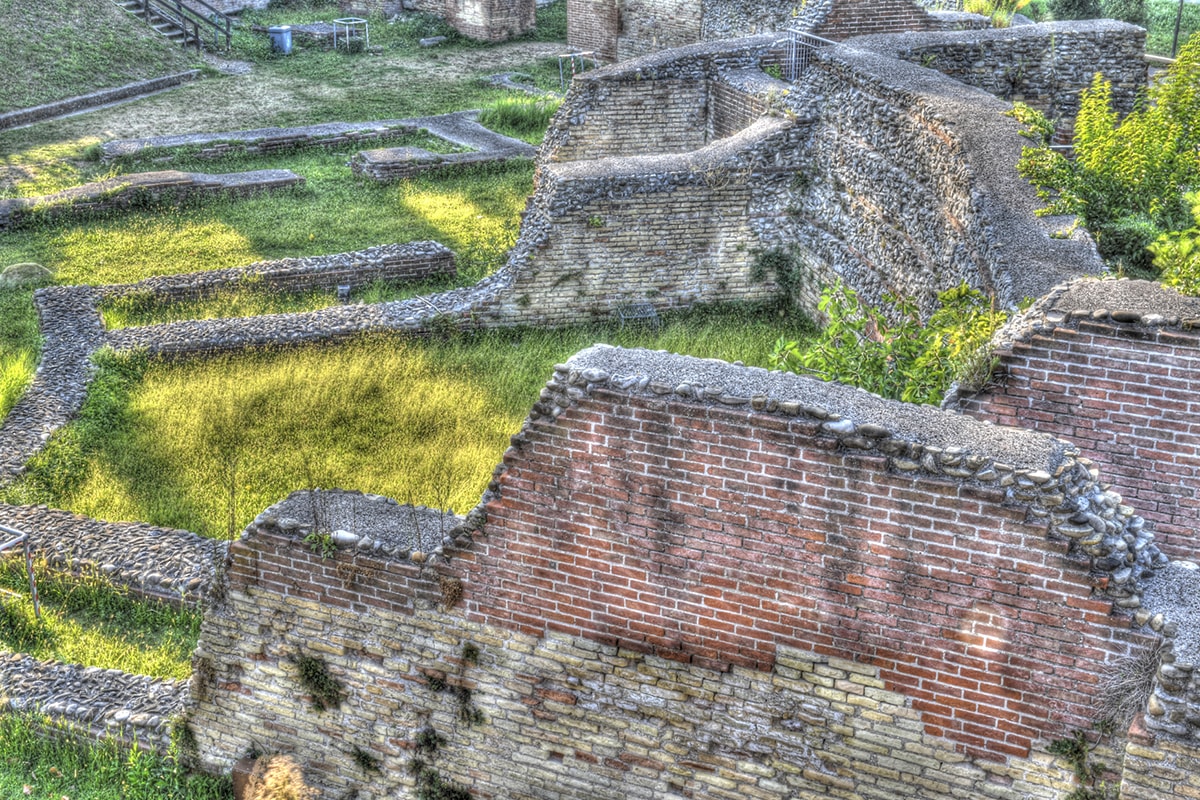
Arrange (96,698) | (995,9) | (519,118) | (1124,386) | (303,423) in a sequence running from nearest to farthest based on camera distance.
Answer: (1124,386)
(96,698)
(303,423)
(995,9)
(519,118)

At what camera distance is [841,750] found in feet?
16.0

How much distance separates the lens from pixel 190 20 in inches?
931

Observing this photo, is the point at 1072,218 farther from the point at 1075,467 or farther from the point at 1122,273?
the point at 1075,467

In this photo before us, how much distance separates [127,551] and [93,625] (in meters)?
0.53

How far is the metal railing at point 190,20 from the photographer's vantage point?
23719 mm

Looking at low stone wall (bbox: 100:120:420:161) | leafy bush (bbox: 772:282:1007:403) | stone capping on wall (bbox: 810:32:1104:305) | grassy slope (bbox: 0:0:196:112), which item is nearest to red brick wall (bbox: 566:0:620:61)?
low stone wall (bbox: 100:120:420:161)

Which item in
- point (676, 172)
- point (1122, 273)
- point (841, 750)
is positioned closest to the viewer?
point (841, 750)

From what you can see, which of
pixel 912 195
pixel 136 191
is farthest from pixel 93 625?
pixel 136 191

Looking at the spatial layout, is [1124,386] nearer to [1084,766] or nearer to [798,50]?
[1084,766]

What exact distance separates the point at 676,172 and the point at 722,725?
280 inches

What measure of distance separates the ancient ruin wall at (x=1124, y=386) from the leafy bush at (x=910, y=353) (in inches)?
19.7

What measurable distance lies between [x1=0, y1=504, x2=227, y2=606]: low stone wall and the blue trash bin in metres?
18.0

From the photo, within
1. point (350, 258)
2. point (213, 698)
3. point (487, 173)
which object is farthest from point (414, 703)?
point (487, 173)

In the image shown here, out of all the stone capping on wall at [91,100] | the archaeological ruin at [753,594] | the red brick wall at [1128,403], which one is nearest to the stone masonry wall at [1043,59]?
the archaeological ruin at [753,594]
